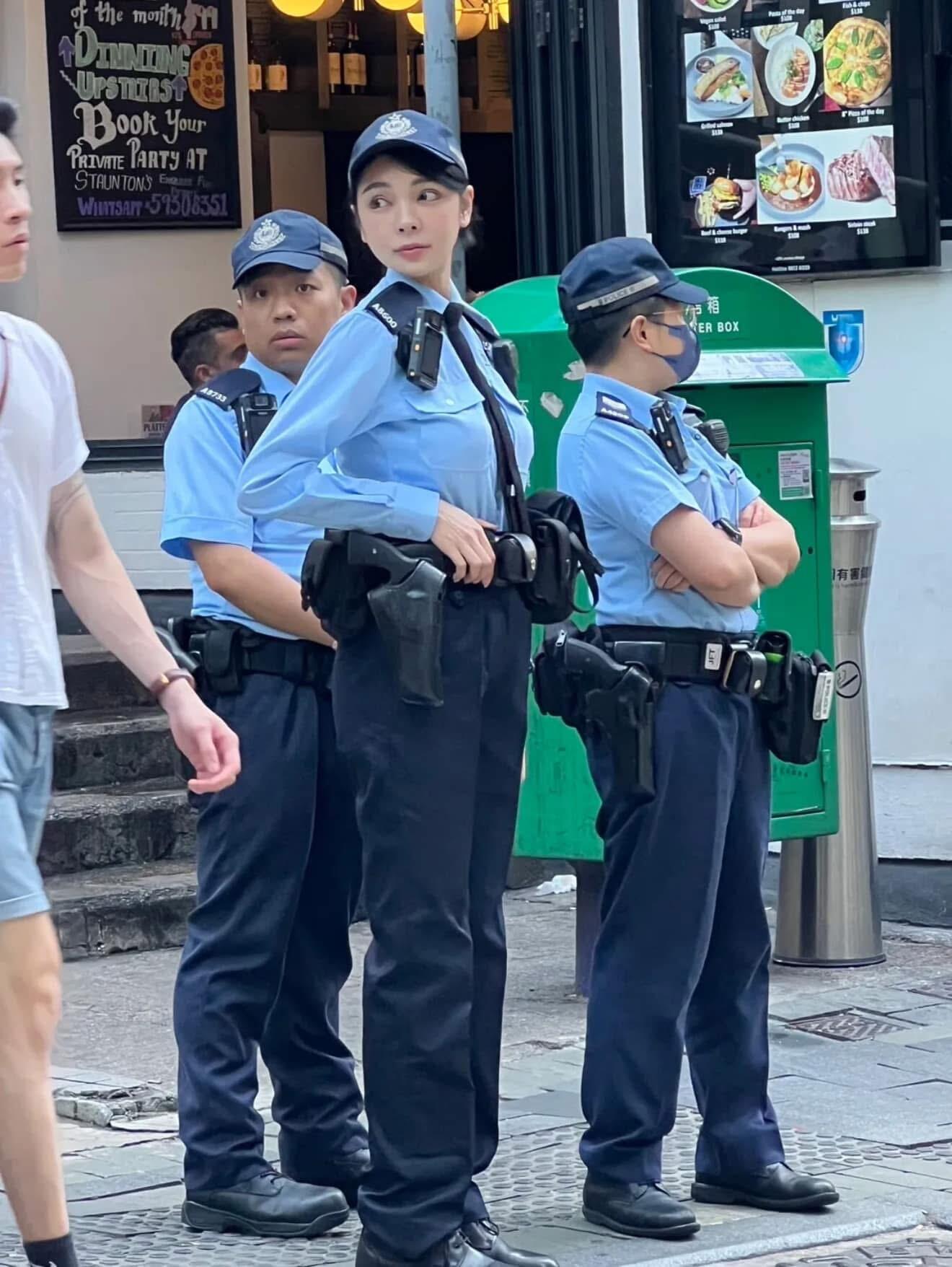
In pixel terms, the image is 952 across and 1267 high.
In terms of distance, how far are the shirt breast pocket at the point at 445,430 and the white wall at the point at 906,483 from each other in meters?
4.02

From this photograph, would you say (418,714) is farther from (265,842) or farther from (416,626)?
(265,842)

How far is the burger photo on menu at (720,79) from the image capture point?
315 inches

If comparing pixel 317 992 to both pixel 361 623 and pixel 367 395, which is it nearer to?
pixel 361 623

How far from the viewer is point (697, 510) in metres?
4.45

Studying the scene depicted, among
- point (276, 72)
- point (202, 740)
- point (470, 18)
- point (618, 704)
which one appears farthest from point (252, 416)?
point (276, 72)

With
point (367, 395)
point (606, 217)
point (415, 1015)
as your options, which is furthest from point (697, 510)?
point (606, 217)

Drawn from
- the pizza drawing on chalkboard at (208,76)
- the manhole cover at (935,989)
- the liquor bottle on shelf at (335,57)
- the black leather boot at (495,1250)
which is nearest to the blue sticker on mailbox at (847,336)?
the manhole cover at (935,989)

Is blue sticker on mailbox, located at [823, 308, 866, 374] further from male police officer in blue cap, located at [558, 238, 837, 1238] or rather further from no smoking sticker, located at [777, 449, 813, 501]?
male police officer in blue cap, located at [558, 238, 837, 1238]

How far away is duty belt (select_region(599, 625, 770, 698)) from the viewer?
14.8 feet

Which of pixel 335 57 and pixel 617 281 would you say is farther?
pixel 335 57

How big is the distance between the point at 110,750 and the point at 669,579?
396cm

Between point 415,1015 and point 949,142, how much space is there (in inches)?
184

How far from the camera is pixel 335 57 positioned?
11.2 meters

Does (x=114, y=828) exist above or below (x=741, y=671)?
below
